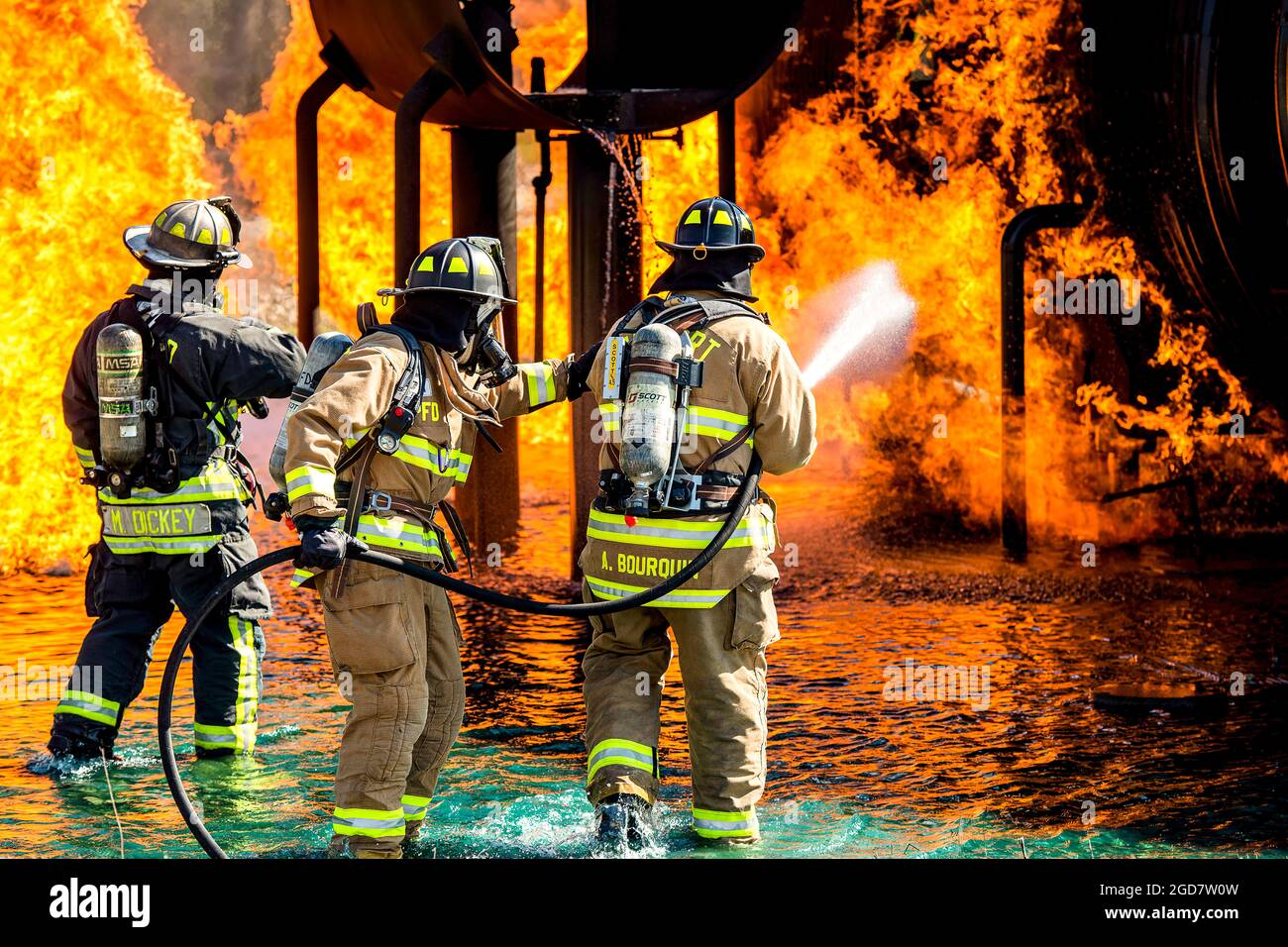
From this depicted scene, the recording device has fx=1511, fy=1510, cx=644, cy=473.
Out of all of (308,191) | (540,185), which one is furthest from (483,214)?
(308,191)

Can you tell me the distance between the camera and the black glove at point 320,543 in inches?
151

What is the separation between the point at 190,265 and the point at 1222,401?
717 cm

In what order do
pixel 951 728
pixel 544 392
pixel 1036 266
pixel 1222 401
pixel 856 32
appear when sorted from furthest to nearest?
pixel 856 32
pixel 1036 266
pixel 1222 401
pixel 951 728
pixel 544 392

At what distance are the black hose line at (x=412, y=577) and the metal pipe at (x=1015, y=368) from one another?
209 inches

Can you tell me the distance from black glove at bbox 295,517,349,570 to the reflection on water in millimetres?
954

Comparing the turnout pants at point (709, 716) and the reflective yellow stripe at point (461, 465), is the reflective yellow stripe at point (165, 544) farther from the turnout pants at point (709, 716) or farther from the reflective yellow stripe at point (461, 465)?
the turnout pants at point (709, 716)

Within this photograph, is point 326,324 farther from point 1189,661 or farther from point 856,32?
point 1189,661

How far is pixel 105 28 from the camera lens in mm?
10094

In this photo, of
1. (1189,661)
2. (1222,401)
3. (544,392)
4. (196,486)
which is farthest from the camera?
(1222,401)

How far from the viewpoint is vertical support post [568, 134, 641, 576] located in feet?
26.9

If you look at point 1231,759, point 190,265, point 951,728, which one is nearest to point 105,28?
point 190,265

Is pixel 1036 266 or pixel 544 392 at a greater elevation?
pixel 1036 266

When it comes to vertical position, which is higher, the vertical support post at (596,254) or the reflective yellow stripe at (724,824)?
the vertical support post at (596,254)
